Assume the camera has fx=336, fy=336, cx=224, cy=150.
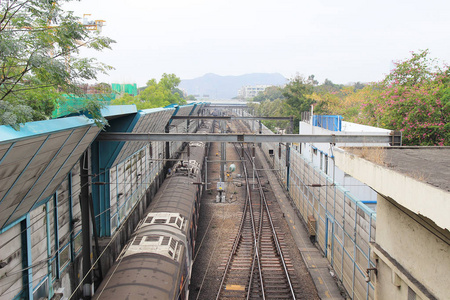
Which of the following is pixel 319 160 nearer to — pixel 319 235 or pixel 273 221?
pixel 273 221

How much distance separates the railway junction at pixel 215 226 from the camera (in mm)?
6285

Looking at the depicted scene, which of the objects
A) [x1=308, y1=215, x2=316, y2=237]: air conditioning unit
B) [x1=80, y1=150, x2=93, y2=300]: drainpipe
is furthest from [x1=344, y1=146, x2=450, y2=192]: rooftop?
[x1=308, y1=215, x2=316, y2=237]: air conditioning unit

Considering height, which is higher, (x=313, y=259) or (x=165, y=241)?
(x=165, y=241)

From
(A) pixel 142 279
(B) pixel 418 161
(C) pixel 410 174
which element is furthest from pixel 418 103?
(A) pixel 142 279

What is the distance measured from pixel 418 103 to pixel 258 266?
11.8 meters

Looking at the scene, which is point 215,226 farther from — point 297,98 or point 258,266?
point 297,98

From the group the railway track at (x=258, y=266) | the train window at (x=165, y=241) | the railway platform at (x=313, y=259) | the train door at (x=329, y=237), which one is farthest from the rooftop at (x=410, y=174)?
the railway track at (x=258, y=266)

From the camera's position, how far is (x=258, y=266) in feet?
44.8

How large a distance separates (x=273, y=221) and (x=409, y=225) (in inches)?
521

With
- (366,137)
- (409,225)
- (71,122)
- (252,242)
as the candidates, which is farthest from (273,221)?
(71,122)

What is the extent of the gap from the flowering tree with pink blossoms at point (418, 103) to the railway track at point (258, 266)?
843cm

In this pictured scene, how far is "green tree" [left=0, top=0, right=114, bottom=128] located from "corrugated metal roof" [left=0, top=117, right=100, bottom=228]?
459 millimetres

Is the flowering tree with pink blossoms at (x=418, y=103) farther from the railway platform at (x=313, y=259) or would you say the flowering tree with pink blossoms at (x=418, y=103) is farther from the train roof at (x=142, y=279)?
the train roof at (x=142, y=279)

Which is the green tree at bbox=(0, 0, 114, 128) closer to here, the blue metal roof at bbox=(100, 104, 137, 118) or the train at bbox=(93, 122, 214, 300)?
the blue metal roof at bbox=(100, 104, 137, 118)
